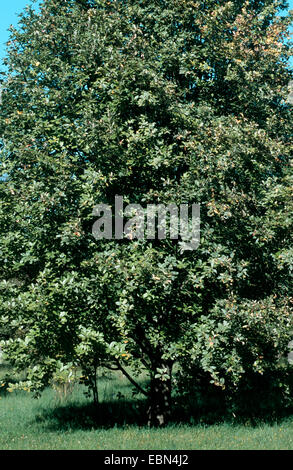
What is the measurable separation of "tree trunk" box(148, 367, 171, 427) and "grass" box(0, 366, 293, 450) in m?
0.52

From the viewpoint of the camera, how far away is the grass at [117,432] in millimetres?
9555

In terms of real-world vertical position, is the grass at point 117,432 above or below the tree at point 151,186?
below

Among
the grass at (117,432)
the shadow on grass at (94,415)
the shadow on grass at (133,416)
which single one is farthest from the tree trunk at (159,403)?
the shadow on grass at (94,415)

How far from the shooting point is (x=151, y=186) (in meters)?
11.4

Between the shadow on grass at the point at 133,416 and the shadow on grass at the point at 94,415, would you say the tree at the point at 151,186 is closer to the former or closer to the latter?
the shadow on grass at the point at 133,416

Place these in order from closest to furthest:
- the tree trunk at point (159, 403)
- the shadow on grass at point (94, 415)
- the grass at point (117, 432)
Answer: the grass at point (117, 432) → the tree trunk at point (159, 403) → the shadow on grass at point (94, 415)

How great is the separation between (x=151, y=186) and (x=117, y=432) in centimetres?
615

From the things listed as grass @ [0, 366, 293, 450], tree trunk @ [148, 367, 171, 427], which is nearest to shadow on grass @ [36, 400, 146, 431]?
grass @ [0, 366, 293, 450]

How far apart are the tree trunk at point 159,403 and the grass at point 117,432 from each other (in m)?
0.52

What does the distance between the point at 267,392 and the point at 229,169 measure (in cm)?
713

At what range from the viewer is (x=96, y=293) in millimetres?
9805
